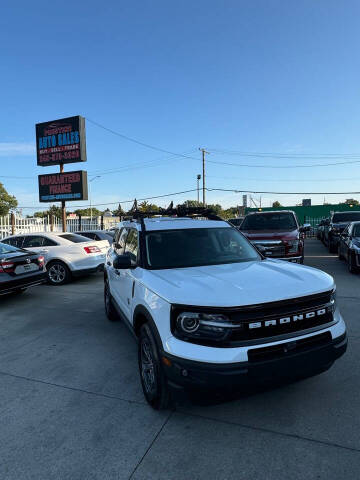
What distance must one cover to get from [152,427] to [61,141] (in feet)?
61.6

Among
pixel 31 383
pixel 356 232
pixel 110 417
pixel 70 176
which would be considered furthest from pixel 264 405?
pixel 70 176

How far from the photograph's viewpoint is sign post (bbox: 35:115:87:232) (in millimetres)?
18297

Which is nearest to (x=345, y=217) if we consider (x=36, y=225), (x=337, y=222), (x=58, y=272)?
(x=337, y=222)

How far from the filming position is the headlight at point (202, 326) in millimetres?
2400

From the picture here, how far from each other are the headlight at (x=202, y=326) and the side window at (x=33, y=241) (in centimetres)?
792

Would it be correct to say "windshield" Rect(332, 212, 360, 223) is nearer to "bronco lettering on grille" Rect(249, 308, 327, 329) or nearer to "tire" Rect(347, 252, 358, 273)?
"tire" Rect(347, 252, 358, 273)

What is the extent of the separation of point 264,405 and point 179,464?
992mm

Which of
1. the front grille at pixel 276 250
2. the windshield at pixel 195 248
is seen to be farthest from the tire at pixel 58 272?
the windshield at pixel 195 248

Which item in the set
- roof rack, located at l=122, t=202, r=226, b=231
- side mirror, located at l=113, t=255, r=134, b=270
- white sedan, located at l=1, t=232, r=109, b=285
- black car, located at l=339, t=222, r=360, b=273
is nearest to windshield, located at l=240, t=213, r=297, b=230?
black car, located at l=339, t=222, r=360, b=273

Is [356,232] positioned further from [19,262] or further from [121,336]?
[19,262]

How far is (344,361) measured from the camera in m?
3.67

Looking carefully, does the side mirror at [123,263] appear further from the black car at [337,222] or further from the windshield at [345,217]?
the windshield at [345,217]

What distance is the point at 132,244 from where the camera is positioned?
4129 mm

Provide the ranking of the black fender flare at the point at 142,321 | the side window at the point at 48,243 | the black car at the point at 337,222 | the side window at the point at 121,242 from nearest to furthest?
the black fender flare at the point at 142,321, the side window at the point at 121,242, the side window at the point at 48,243, the black car at the point at 337,222
